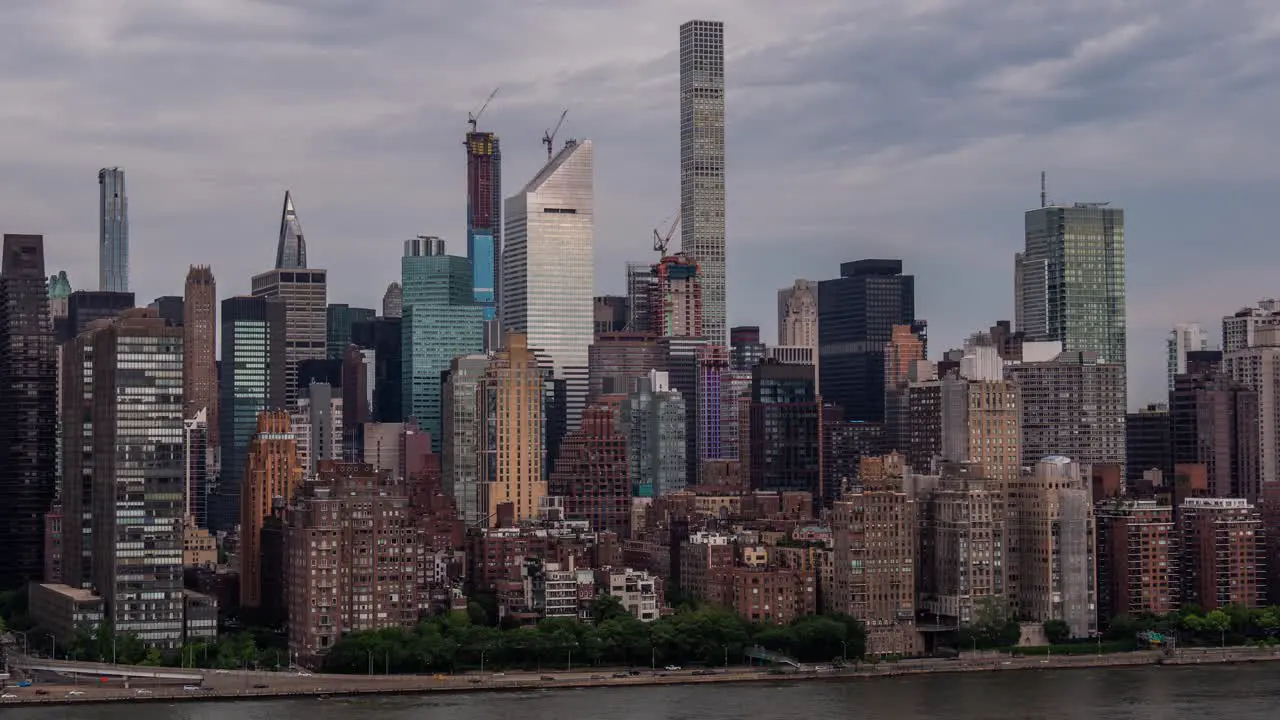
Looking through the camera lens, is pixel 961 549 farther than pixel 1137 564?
No

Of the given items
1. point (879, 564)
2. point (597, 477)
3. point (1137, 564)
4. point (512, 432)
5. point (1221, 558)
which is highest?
Result: point (512, 432)

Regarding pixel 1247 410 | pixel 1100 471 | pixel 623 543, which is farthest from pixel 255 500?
pixel 1247 410

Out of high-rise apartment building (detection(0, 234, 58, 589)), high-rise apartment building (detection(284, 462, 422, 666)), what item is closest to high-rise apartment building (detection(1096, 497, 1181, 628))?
high-rise apartment building (detection(284, 462, 422, 666))

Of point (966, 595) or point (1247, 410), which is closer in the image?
point (966, 595)

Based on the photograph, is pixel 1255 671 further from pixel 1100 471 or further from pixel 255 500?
pixel 255 500

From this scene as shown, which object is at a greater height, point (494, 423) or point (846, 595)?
point (494, 423)

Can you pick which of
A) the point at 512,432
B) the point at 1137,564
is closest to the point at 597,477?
the point at 512,432

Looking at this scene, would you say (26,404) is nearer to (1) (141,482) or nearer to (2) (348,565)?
(1) (141,482)
